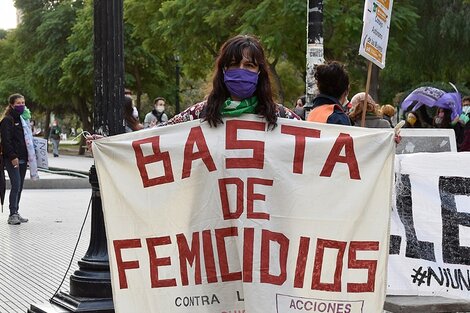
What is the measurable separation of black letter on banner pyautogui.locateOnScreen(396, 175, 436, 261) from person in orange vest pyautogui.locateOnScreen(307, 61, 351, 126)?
884mm

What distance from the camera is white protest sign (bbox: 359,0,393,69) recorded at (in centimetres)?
630

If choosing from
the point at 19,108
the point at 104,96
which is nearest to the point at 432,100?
the point at 19,108

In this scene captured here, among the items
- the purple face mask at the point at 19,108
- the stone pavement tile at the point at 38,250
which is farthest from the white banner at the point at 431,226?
the purple face mask at the point at 19,108

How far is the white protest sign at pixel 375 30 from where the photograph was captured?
6.30 meters

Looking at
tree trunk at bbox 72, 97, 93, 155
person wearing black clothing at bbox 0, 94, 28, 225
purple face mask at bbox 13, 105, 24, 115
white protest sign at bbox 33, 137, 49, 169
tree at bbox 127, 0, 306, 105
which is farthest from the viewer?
tree trunk at bbox 72, 97, 93, 155

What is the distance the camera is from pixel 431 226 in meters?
6.26

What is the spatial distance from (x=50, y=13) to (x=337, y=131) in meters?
46.5

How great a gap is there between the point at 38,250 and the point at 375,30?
16.7ft

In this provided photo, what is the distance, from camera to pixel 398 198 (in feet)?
20.8

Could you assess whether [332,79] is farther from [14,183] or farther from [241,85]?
[14,183]

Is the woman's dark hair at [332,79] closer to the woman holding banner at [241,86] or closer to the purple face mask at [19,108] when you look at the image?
the woman holding banner at [241,86]

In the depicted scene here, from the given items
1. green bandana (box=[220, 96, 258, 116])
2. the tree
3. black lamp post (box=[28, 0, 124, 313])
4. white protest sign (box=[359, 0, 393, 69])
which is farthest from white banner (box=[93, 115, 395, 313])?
the tree

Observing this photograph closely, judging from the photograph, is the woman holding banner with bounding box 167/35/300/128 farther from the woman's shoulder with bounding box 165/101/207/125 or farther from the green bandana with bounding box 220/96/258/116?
the woman's shoulder with bounding box 165/101/207/125

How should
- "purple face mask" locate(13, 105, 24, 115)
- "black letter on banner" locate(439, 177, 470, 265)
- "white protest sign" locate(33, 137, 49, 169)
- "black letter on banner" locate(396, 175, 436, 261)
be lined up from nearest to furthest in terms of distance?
1. "black letter on banner" locate(439, 177, 470, 265)
2. "black letter on banner" locate(396, 175, 436, 261)
3. "purple face mask" locate(13, 105, 24, 115)
4. "white protest sign" locate(33, 137, 49, 169)
